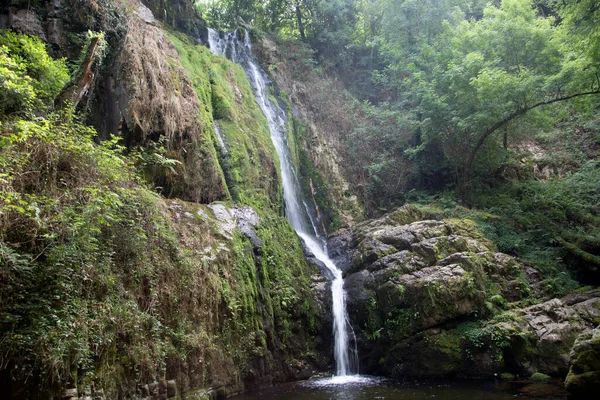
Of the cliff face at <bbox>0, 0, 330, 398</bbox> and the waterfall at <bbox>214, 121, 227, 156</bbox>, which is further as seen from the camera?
the waterfall at <bbox>214, 121, 227, 156</bbox>

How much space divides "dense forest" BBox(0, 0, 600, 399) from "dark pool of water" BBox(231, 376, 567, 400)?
47cm

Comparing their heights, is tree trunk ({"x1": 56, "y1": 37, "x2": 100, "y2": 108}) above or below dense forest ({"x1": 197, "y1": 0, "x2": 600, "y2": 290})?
below

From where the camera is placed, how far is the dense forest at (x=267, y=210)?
5488mm

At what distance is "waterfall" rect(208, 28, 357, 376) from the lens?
10906 millimetres

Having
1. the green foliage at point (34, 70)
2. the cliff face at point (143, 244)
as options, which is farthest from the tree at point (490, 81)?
the green foliage at point (34, 70)

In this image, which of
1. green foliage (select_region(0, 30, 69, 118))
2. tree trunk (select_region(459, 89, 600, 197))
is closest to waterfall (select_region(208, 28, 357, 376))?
tree trunk (select_region(459, 89, 600, 197))

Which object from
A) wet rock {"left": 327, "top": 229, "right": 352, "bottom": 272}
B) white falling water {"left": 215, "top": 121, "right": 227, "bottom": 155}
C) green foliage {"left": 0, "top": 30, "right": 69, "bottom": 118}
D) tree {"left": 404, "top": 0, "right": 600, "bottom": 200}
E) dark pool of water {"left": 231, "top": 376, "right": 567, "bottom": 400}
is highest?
tree {"left": 404, "top": 0, "right": 600, "bottom": 200}

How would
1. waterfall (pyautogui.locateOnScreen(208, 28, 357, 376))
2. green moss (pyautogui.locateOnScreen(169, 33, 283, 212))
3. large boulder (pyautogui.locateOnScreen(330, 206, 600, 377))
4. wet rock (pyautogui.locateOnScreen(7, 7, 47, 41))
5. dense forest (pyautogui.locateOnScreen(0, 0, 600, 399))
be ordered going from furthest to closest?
1. green moss (pyautogui.locateOnScreen(169, 33, 283, 212))
2. waterfall (pyautogui.locateOnScreen(208, 28, 357, 376))
3. large boulder (pyautogui.locateOnScreen(330, 206, 600, 377))
4. wet rock (pyautogui.locateOnScreen(7, 7, 47, 41))
5. dense forest (pyautogui.locateOnScreen(0, 0, 600, 399))

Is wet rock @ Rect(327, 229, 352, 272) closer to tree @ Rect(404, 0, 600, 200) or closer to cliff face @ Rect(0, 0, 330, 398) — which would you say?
cliff face @ Rect(0, 0, 330, 398)

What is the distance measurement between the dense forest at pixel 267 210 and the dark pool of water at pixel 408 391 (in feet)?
1.54

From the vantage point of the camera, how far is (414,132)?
19938mm

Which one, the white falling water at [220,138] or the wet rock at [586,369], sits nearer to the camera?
the wet rock at [586,369]

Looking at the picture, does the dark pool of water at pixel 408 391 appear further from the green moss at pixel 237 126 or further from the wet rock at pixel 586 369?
the green moss at pixel 237 126

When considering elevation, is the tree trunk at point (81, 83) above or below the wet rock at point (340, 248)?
above
